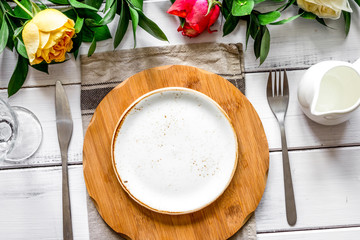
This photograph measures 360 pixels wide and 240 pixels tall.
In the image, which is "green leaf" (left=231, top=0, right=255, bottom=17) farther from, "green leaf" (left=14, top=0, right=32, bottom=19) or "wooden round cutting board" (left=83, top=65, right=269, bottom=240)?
"green leaf" (left=14, top=0, right=32, bottom=19)

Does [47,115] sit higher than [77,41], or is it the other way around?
[77,41]

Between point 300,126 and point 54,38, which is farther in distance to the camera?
point 300,126

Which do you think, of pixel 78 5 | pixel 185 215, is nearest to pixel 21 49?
pixel 78 5

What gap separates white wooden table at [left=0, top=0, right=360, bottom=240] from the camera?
773 mm

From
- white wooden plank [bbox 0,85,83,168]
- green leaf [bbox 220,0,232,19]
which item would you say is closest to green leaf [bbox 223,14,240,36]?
green leaf [bbox 220,0,232,19]

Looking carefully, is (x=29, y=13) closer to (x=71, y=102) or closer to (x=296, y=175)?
(x=71, y=102)

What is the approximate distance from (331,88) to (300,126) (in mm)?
102

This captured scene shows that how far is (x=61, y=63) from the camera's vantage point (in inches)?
30.9

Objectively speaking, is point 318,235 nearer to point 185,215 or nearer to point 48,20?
point 185,215

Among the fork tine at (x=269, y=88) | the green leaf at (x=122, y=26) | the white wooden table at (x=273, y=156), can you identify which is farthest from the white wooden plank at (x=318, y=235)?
the green leaf at (x=122, y=26)

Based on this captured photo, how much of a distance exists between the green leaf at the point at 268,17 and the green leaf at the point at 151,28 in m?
0.20

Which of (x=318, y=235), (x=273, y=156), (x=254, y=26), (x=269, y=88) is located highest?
(x=254, y=26)

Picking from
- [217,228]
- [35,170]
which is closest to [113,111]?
[35,170]

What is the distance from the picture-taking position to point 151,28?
0.73 metres
